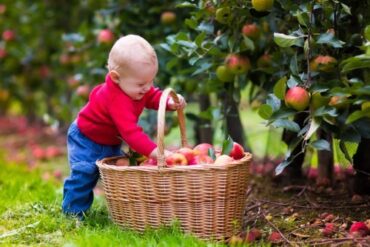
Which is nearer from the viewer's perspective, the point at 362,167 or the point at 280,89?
the point at 280,89

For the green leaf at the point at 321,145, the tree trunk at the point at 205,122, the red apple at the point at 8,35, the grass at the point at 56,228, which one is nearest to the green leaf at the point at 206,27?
the green leaf at the point at 321,145

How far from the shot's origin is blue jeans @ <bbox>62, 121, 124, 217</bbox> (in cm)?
289

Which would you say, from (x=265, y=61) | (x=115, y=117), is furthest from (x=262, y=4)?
(x=115, y=117)

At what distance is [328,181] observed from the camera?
3.64 metres

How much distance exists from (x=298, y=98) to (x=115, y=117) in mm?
789

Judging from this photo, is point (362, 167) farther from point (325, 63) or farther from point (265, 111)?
point (265, 111)

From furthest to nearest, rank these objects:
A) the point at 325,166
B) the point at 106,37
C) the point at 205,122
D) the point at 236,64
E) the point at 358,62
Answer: the point at 205,122
the point at 106,37
the point at 325,166
the point at 236,64
the point at 358,62

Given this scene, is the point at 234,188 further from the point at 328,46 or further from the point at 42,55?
the point at 42,55

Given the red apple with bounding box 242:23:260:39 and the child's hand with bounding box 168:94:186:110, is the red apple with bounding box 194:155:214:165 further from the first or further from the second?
the red apple with bounding box 242:23:260:39

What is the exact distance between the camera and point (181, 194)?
2.50m

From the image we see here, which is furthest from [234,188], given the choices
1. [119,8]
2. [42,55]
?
[42,55]

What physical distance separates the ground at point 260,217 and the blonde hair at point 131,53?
28.3 inches

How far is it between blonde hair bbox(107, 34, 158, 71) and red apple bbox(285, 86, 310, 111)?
60cm

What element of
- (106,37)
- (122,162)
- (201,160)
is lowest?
(122,162)
